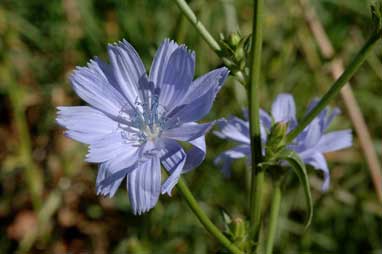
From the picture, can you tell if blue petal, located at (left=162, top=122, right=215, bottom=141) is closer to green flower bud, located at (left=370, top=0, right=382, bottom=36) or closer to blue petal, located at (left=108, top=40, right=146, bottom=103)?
blue petal, located at (left=108, top=40, right=146, bottom=103)

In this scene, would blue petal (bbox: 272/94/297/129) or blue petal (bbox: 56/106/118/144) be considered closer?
blue petal (bbox: 56/106/118/144)

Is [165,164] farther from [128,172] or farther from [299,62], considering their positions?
[299,62]

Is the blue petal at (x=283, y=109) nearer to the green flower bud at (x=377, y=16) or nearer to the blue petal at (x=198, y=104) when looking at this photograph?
the blue petal at (x=198, y=104)

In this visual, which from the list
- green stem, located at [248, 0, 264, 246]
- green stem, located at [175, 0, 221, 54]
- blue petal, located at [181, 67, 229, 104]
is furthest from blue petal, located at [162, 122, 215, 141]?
green stem, located at [175, 0, 221, 54]

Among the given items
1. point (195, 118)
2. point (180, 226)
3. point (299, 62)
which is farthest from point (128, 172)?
point (299, 62)

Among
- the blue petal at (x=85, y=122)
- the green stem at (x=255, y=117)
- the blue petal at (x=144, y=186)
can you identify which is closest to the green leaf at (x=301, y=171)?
the green stem at (x=255, y=117)

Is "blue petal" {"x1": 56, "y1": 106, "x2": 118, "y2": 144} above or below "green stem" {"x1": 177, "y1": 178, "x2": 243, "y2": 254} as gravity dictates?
above

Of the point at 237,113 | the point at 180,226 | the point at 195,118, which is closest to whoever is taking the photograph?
the point at 195,118
